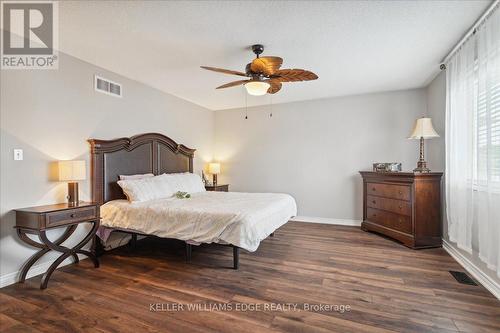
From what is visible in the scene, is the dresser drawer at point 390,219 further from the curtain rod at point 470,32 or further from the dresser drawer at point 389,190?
the curtain rod at point 470,32

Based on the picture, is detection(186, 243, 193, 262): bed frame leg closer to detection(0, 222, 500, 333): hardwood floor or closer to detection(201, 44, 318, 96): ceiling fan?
detection(0, 222, 500, 333): hardwood floor

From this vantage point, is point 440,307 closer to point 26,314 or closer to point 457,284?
point 457,284

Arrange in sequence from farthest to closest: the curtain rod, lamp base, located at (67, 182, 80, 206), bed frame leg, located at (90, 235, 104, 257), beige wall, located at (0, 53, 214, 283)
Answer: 1. bed frame leg, located at (90, 235, 104, 257)
2. lamp base, located at (67, 182, 80, 206)
3. beige wall, located at (0, 53, 214, 283)
4. the curtain rod

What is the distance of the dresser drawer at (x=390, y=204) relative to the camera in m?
3.69

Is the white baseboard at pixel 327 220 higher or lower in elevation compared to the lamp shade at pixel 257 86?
lower

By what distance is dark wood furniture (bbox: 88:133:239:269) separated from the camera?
3418mm

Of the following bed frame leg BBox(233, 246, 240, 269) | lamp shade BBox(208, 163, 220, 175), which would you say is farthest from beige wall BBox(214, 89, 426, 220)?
bed frame leg BBox(233, 246, 240, 269)

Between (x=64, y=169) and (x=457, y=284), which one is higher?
(x=64, y=169)

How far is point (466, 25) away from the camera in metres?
A: 2.47

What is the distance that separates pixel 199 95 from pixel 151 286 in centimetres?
351

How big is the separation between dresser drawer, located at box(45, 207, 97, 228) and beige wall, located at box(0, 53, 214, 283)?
1.62 ft

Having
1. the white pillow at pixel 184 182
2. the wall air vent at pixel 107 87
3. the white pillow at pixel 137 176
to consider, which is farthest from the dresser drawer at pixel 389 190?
the wall air vent at pixel 107 87

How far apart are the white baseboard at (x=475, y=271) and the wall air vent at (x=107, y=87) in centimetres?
493

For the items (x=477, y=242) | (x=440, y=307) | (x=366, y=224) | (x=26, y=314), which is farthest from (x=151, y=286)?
(x=366, y=224)
